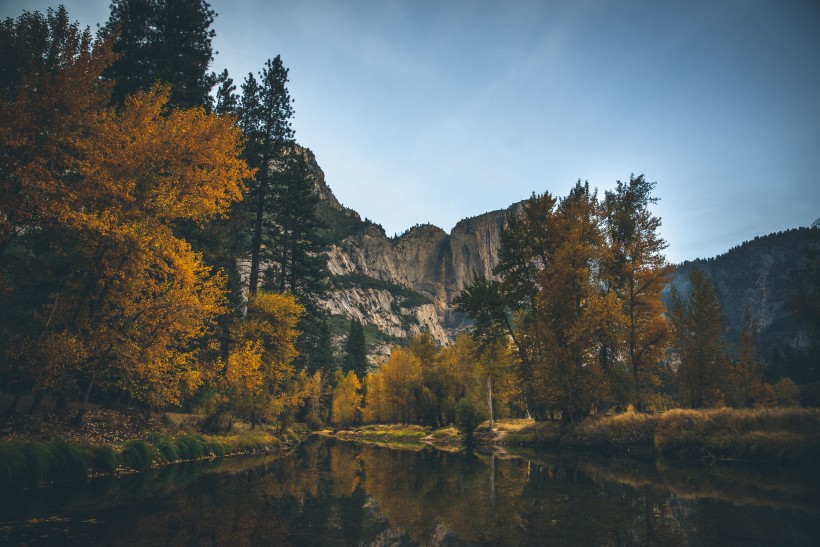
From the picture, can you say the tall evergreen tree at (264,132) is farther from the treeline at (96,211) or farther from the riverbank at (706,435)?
the riverbank at (706,435)

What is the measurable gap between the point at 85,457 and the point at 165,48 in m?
22.1

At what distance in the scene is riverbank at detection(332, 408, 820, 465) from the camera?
14234mm

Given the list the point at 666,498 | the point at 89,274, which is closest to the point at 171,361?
the point at 89,274

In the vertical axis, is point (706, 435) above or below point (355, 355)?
below

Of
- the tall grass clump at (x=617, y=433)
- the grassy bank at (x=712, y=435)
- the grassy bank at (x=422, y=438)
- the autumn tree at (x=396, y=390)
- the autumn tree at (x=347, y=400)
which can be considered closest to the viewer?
the grassy bank at (x=712, y=435)

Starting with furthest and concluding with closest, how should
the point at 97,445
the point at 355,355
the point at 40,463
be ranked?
the point at 355,355, the point at 97,445, the point at 40,463

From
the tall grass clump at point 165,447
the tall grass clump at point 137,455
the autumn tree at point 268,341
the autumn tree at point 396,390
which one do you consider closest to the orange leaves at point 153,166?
the tall grass clump at point 137,455

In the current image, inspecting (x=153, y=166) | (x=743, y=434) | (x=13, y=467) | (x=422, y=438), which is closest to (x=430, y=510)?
(x=13, y=467)

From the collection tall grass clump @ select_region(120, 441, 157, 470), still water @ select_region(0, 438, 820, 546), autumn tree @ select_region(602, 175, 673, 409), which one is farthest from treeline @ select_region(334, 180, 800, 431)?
tall grass clump @ select_region(120, 441, 157, 470)

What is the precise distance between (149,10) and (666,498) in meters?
33.5

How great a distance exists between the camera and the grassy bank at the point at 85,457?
33.8ft

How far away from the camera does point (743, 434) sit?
51.6ft

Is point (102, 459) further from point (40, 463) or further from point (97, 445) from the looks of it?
point (40, 463)

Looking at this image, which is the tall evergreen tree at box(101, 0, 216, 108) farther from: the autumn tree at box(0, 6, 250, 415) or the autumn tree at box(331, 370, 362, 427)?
the autumn tree at box(331, 370, 362, 427)
